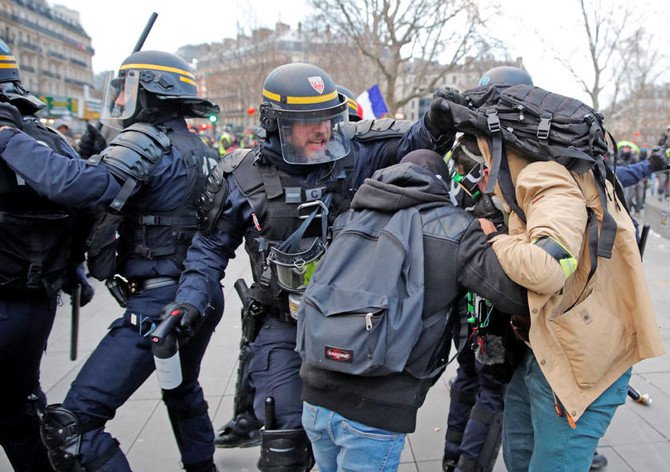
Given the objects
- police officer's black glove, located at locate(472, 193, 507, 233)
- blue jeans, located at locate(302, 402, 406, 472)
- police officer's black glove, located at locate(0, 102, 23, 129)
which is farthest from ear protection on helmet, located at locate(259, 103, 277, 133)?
blue jeans, located at locate(302, 402, 406, 472)

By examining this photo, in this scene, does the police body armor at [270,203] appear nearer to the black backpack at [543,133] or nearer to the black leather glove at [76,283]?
the black backpack at [543,133]

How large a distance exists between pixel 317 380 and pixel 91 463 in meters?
1.21

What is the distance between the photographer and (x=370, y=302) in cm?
165

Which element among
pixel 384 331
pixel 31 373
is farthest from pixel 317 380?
pixel 31 373

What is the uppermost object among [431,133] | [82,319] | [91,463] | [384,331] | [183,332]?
[431,133]

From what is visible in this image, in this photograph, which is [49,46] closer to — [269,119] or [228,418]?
[228,418]

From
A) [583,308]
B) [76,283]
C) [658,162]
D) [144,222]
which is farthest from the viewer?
[658,162]

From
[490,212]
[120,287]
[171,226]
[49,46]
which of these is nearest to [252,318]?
[171,226]

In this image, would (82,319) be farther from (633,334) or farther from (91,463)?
(633,334)

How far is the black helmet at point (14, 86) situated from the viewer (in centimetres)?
270

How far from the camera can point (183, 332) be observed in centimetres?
236

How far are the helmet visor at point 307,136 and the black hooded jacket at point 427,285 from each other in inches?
29.2

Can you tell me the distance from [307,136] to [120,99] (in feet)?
3.68

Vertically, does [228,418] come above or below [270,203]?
below
